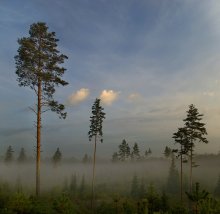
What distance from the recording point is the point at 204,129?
142 feet

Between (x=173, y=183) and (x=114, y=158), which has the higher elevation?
A: (x=114, y=158)

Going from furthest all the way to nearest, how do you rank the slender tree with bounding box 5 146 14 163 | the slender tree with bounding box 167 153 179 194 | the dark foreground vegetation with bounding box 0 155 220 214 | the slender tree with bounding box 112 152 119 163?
1. the slender tree with bounding box 112 152 119 163
2. the slender tree with bounding box 5 146 14 163
3. the slender tree with bounding box 167 153 179 194
4. the dark foreground vegetation with bounding box 0 155 220 214

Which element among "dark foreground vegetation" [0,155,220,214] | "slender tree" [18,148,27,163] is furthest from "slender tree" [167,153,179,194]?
"slender tree" [18,148,27,163]

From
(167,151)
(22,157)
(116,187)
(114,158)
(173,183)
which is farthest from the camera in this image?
(114,158)

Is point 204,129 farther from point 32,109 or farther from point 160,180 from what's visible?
point 160,180

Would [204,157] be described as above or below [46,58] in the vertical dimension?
below

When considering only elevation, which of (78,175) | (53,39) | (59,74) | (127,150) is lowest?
(78,175)

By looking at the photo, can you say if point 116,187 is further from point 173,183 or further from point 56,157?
point 56,157

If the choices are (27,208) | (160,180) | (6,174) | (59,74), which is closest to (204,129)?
(59,74)

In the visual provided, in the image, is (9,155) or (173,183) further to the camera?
(9,155)

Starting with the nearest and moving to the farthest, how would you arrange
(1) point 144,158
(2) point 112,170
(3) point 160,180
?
1. (3) point 160,180
2. (2) point 112,170
3. (1) point 144,158

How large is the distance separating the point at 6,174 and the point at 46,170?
68.1 ft

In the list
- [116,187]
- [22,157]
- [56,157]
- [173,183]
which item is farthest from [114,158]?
[173,183]

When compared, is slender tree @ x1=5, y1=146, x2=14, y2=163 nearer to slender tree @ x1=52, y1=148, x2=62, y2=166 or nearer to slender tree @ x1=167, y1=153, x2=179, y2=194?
slender tree @ x1=52, y1=148, x2=62, y2=166
